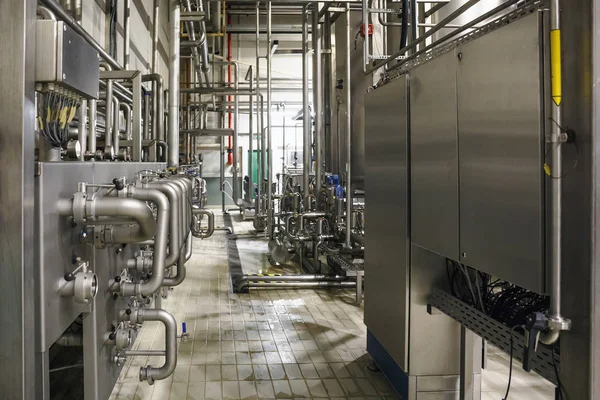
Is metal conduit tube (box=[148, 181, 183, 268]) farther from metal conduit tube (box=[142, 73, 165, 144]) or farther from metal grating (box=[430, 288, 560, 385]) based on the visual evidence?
metal conduit tube (box=[142, 73, 165, 144])

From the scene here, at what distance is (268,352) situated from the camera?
9.41 feet

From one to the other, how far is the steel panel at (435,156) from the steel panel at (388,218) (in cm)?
11

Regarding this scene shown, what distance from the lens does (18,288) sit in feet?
3.93

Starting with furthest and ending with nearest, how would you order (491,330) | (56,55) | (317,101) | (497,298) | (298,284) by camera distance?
(317,101)
(298,284)
(497,298)
(491,330)
(56,55)

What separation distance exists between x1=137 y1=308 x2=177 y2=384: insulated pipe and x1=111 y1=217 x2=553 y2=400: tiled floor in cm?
31

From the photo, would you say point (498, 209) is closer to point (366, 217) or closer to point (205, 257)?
point (366, 217)

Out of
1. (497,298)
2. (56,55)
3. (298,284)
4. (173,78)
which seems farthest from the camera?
(298,284)

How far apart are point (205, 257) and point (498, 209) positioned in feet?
16.1

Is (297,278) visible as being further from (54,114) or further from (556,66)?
(556,66)

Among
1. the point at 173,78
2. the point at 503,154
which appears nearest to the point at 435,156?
the point at 503,154

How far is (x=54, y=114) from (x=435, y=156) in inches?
51.2

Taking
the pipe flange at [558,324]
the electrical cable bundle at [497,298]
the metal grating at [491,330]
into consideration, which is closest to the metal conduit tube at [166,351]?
the metal grating at [491,330]

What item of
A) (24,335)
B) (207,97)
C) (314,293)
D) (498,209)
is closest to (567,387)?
(498,209)

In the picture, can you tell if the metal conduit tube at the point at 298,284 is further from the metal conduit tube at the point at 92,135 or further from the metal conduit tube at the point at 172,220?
the metal conduit tube at the point at 172,220
